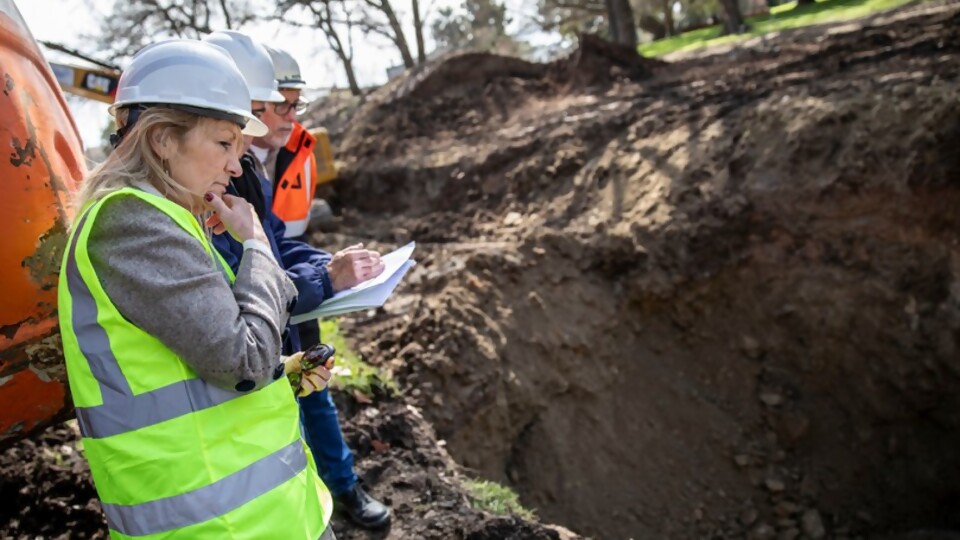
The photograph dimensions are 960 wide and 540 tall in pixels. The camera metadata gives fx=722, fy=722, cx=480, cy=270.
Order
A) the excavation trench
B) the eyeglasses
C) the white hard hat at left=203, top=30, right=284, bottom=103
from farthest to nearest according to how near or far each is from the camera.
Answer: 1. the excavation trench
2. the eyeglasses
3. the white hard hat at left=203, top=30, right=284, bottom=103

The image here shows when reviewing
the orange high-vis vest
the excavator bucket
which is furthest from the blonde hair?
the orange high-vis vest

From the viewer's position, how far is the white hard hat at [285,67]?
3.38 meters

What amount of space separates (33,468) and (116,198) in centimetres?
251

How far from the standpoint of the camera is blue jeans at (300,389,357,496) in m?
3.04

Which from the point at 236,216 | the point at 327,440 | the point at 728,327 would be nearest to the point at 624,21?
the point at 728,327

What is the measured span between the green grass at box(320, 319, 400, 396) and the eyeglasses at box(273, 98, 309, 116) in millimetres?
1713

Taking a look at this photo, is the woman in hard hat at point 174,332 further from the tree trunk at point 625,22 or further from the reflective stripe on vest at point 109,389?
the tree trunk at point 625,22

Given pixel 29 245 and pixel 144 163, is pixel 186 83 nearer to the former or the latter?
pixel 144 163

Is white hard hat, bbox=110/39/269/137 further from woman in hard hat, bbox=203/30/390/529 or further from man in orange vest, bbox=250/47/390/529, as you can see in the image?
man in orange vest, bbox=250/47/390/529

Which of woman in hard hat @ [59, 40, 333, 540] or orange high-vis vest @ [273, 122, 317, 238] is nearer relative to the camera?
woman in hard hat @ [59, 40, 333, 540]

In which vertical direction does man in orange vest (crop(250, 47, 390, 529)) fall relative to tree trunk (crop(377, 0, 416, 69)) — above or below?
below

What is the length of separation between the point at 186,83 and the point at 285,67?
→ 6.37 ft

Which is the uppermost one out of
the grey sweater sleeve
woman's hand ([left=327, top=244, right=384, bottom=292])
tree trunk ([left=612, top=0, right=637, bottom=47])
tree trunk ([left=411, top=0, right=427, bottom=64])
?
tree trunk ([left=411, top=0, right=427, bottom=64])

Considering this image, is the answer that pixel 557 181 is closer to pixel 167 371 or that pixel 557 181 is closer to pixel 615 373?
pixel 615 373
